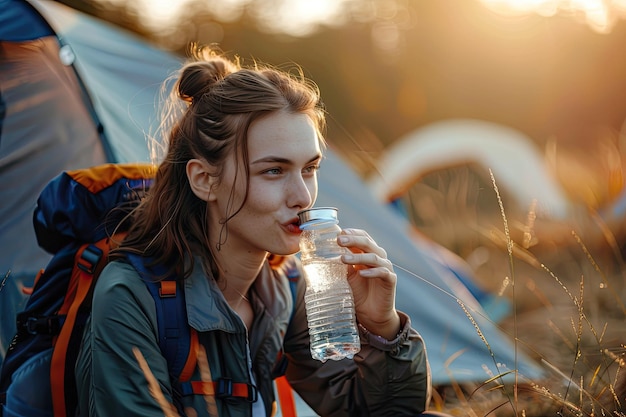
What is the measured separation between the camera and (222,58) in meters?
2.62

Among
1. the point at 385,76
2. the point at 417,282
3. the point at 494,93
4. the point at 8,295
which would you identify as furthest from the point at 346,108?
the point at 8,295

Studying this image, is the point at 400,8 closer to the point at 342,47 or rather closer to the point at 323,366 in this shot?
the point at 342,47

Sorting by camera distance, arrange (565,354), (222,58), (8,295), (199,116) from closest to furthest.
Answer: (199,116), (222,58), (8,295), (565,354)

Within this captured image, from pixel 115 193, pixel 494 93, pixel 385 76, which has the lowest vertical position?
pixel 115 193

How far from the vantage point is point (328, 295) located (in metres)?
2.32

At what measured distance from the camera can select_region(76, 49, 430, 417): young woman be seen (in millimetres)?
2148

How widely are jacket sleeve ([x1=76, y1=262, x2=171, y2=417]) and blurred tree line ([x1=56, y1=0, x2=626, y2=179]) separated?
850cm

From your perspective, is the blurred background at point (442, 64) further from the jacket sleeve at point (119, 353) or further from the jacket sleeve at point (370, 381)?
the jacket sleeve at point (119, 353)

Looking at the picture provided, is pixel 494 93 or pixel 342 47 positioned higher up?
pixel 342 47

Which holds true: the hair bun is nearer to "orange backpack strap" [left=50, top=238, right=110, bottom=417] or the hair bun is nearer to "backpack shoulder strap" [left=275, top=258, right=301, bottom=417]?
"orange backpack strap" [left=50, top=238, right=110, bottom=417]

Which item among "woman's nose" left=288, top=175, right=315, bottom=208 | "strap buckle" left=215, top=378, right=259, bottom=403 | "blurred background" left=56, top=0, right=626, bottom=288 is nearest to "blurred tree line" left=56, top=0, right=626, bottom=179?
"blurred background" left=56, top=0, right=626, bottom=288

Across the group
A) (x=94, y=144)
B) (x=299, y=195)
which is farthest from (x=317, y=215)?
(x=94, y=144)

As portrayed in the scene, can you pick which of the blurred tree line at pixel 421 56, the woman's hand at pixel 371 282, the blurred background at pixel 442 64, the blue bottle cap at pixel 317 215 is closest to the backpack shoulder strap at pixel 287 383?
the woman's hand at pixel 371 282

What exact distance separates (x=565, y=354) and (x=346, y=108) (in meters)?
10.4
